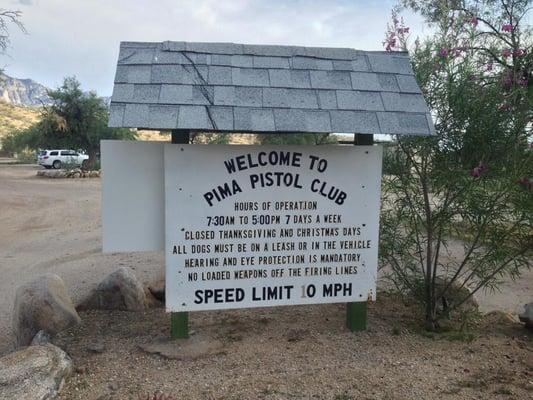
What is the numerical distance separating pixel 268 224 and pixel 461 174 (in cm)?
181

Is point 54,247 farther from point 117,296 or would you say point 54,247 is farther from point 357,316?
point 357,316

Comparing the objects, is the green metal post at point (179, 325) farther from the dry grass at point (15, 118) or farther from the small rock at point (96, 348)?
the dry grass at point (15, 118)

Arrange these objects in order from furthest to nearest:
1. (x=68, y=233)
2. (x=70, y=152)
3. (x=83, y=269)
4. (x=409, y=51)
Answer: (x=70, y=152), (x=68, y=233), (x=83, y=269), (x=409, y=51)

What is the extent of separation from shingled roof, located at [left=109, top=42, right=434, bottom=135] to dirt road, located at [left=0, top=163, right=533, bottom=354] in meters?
3.24

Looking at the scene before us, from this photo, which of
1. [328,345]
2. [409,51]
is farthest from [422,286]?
[409,51]

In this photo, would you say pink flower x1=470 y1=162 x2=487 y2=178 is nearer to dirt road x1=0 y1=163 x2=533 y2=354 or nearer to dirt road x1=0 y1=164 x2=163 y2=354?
dirt road x1=0 y1=163 x2=533 y2=354

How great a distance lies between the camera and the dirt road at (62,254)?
25.2 feet

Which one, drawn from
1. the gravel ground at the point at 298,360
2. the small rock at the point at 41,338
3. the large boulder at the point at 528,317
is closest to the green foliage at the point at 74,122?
the gravel ground at the point at 298,360

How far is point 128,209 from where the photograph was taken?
4.82m

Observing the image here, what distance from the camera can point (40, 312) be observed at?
5148mm

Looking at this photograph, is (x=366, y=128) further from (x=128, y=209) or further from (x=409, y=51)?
(x=128, y=209)

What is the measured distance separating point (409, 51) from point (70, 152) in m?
35.9

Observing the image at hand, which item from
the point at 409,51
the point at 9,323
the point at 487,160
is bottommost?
the point at 9,323

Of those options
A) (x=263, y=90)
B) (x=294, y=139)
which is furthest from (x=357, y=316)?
(x=294, y=139)
